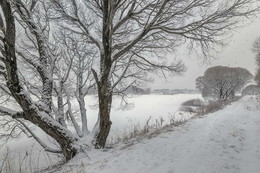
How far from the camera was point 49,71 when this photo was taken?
542 cm

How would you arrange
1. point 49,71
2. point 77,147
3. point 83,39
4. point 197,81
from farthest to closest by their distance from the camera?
point 197,81
point 83,39
point 49,71
point 77,147

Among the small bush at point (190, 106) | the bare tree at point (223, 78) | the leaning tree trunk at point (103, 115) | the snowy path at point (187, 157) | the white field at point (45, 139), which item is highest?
the bare tree at point (223, 78)

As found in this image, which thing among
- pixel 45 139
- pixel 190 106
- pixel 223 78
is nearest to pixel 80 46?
pixel 45 139

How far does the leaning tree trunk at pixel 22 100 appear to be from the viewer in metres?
2.86

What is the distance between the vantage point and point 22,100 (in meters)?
3.45

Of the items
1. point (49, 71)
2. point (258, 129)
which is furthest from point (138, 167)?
point (258, 129)

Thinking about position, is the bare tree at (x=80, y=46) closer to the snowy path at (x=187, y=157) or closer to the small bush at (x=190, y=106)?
the snowy path at (x=187, y=157)

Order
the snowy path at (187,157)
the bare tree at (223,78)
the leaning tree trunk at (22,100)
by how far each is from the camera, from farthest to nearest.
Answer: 1. the bare tree at (223,78)
2. the snowy path at (187,157)
3. the leaning tree trunk at (22,100)

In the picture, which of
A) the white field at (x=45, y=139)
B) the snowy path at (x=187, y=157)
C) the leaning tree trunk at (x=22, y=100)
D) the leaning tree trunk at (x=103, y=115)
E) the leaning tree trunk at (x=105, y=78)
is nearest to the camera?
the leaning tree trunk at (x=22, y=100)

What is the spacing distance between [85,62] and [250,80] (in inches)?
1592

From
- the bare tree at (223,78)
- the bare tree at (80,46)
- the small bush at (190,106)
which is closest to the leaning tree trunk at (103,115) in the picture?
the bare tree at (80,46)

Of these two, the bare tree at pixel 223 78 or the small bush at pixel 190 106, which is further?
the bare tree at pixel 223 78

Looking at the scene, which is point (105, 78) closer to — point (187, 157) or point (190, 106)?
point (187, 157)

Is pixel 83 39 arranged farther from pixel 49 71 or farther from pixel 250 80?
pixel 250 80
